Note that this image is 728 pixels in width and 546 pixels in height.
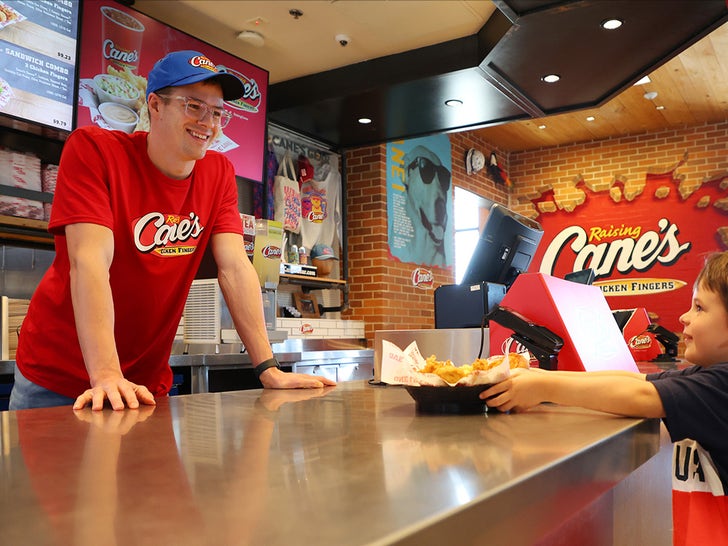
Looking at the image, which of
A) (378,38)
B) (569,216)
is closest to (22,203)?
(378,38)

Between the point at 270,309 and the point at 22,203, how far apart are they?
1.36 m

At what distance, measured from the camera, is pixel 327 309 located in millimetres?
5598

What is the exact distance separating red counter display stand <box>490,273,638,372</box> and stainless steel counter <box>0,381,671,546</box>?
1.17 feet

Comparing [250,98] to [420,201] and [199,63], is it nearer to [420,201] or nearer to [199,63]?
[420,201]

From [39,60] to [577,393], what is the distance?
10.0ft

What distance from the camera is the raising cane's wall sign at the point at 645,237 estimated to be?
688 centimetres

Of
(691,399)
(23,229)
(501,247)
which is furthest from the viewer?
(23,229)

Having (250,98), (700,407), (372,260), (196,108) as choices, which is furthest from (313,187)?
(700,407)

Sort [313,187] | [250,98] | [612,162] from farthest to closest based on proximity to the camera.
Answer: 1. [612,162]
2. [313,187]
3. [250,98]

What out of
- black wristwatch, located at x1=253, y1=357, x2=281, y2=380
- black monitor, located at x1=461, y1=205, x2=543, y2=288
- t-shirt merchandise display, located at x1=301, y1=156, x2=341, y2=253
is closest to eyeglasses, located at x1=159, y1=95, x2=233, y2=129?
black wristwatch, located at x1=253, y1=357, x2=281, y2=380

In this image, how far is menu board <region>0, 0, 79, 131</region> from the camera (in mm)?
3010

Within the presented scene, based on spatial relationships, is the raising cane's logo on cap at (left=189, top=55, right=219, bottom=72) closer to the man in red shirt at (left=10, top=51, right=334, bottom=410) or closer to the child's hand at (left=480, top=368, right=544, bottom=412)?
the man in red shirt at (left=10, top=51, right=334, bottom=410)

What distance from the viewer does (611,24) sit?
384 cm

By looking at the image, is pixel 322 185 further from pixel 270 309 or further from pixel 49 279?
pixel 49 279
